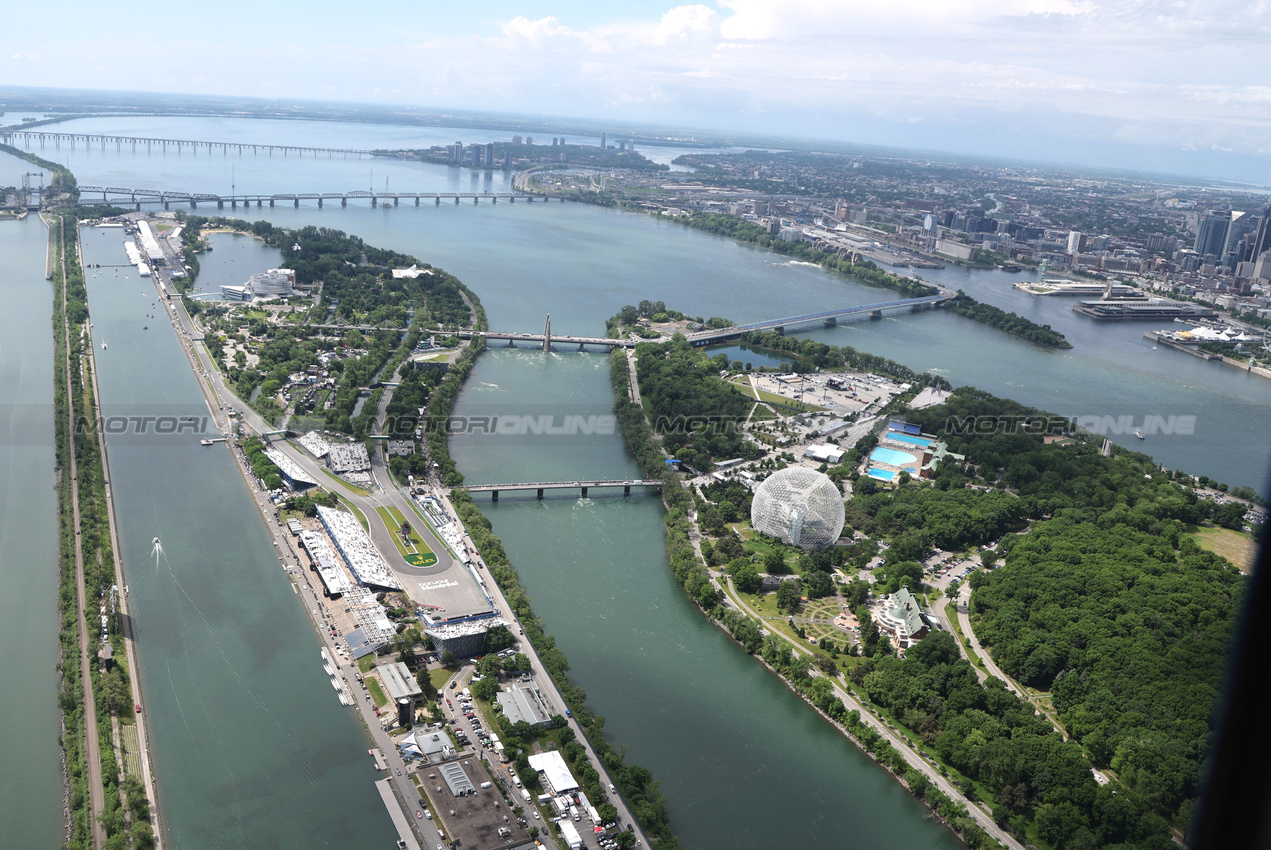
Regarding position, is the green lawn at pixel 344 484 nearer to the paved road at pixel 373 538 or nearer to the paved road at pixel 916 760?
the paved road at pixel 373 538

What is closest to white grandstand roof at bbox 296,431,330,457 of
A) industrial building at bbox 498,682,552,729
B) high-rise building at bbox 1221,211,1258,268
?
industrial building at bbox 498,682,552,729

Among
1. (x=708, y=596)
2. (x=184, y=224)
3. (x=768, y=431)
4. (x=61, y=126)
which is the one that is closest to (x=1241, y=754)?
(x=708, y=596)

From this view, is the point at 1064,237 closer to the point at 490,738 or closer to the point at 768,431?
the point at 768,431

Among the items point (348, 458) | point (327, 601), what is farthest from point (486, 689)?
point (348, 458)

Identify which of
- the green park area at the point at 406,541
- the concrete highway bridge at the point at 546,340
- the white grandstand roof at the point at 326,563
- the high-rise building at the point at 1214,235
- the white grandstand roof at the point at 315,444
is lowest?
the white grandstand roof at the point at 326,563

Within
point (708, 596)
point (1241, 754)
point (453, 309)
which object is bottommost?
point (708, 596)

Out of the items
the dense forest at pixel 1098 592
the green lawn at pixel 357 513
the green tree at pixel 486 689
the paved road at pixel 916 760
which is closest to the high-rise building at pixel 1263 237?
the dense forest at pixel 1098 592
